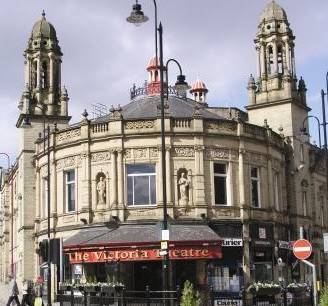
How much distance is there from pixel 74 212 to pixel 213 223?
7682 mm

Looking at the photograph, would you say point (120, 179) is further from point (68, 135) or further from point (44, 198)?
point (44, 198)

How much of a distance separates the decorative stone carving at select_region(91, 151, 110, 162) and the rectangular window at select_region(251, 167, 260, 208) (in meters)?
8.28

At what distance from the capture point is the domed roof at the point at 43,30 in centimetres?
4828

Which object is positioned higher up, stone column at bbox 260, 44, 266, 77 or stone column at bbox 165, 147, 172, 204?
A: stone column at bbox 260, 44, 266, 77

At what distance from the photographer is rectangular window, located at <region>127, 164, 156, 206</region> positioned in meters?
36.4

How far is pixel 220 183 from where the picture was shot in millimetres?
37375

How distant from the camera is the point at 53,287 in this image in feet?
128

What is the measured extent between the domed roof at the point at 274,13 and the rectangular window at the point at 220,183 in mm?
13852

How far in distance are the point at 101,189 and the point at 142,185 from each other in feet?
7.29

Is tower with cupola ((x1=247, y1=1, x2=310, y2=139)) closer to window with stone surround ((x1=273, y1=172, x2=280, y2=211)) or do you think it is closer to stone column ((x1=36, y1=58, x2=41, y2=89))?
window with stone surround ((x1=273, y1=172, x2=280, y2=211))

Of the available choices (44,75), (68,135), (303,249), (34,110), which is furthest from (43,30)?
(303,249)

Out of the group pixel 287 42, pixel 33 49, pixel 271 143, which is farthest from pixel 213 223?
pixel 33 49

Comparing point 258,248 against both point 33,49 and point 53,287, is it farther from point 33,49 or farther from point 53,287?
point 33,49

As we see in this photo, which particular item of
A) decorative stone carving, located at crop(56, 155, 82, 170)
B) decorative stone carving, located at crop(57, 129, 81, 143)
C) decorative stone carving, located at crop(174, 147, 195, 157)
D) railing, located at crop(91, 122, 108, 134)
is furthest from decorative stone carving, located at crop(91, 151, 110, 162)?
decorative stone carving, located at crop(174, 147, 195, 157)
